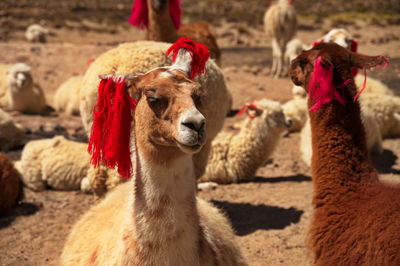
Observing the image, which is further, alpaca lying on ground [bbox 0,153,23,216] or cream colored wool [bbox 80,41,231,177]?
alpaca lying on ground [bbox 0,153,23,216]

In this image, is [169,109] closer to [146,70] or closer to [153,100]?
[153,100]

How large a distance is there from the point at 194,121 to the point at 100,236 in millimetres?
1272

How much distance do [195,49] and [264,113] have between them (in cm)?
433

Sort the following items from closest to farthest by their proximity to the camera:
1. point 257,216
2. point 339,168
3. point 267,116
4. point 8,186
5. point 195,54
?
1. point 195,54
2. point 339,168
3. point 257,216
4. point 8,186
5. point 267,116

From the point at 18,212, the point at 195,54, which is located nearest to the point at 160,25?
the point at 18,212

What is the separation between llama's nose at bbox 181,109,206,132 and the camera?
2.55 metres

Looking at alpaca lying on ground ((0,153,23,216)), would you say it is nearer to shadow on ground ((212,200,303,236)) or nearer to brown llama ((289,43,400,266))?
shadow on ground ((212,200,303,236))

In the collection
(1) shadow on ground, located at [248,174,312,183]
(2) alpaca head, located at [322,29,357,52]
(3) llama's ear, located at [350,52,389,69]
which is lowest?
(1) shadow on ground, located at [248,174,312,183]

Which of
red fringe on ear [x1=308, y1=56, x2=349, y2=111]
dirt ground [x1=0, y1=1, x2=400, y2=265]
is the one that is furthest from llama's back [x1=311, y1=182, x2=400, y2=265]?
red fringe on ear [x1=308, y1=56, x2=349, y2=111]

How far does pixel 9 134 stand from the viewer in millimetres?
8125

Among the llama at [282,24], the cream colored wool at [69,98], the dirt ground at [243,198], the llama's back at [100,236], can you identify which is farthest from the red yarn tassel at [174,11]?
the llama at [282,24]

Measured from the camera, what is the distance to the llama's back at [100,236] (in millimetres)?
3037

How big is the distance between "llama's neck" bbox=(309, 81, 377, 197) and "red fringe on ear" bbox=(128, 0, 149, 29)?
4461mm

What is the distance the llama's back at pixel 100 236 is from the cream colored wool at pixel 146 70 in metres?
1.43
